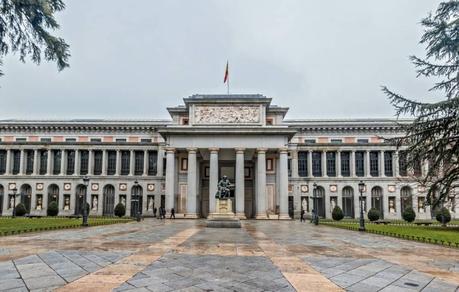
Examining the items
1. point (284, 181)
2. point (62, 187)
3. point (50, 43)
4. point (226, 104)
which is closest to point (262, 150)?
point (284, 181)

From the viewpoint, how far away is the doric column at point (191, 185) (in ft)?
140

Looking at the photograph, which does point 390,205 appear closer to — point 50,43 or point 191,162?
point 191,162

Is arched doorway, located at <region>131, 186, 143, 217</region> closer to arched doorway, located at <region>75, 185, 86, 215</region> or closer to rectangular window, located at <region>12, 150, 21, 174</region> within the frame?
arched doorway, located at <region>75, 185, 86, 215</region>

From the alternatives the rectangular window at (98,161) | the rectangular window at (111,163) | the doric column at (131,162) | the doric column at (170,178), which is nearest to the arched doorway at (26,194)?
the rectangular window at (98,161)

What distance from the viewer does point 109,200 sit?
189 feet

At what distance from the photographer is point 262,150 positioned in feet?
142

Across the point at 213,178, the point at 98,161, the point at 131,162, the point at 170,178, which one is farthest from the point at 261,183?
the point at 98,161

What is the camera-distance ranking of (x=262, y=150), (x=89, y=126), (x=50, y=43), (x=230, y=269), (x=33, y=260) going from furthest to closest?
1. (x=89, y=126)
2. (x=262, y=150)
3. (x=50, y=43)
4. (x=33, y=260)
5. (x=230, y=269)

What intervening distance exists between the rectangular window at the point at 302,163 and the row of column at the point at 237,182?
622 inches

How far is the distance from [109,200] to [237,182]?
2533 centimetres

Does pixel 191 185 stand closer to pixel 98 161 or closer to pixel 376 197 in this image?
pixel 98 161

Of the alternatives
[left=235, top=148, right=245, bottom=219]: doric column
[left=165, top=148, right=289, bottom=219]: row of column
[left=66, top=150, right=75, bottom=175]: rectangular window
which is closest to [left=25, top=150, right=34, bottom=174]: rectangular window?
[left=66, top=150, right=75, bottom=175]: rectangular window

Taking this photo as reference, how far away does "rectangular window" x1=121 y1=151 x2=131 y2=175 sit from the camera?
192 ft

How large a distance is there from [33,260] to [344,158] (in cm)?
5469
